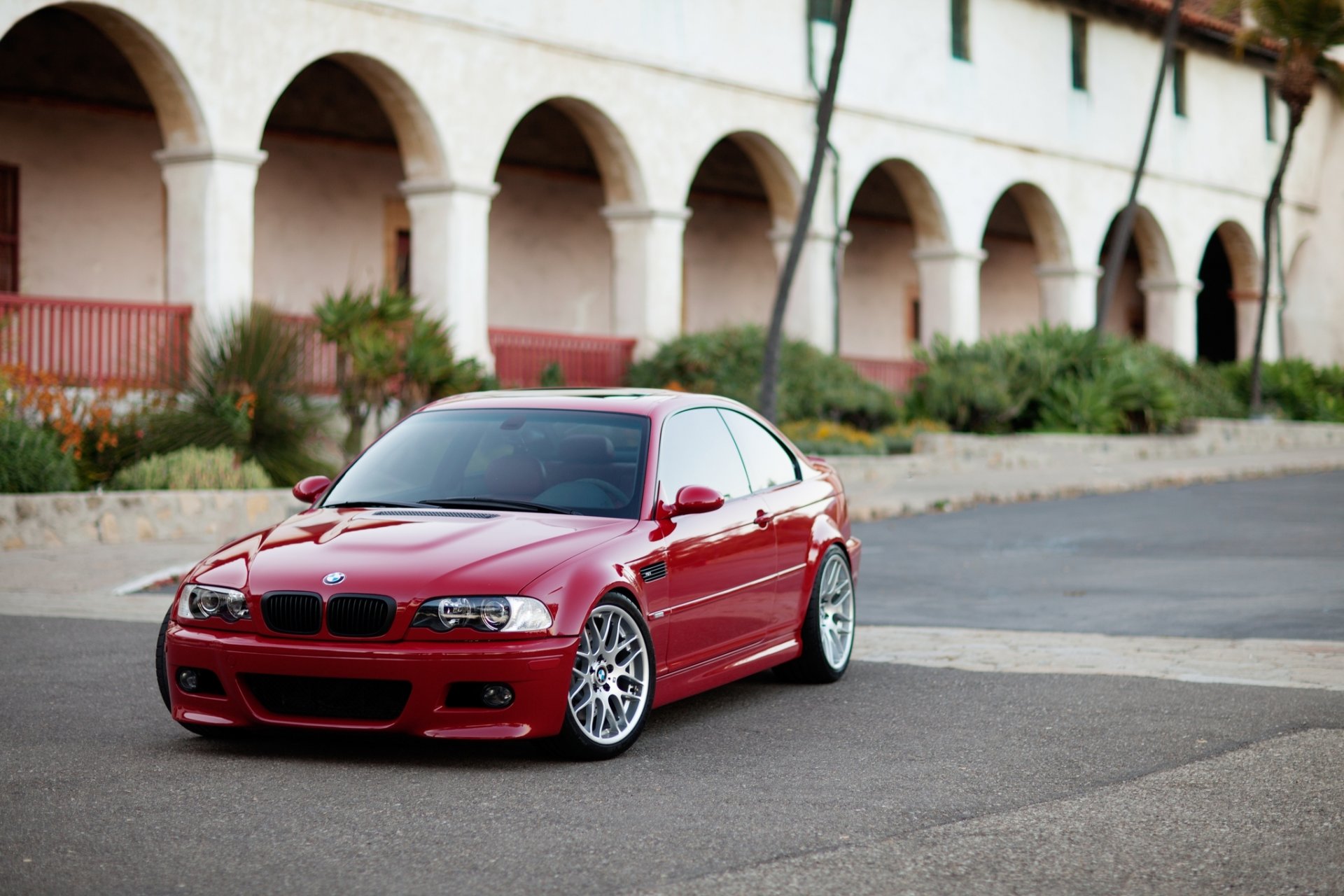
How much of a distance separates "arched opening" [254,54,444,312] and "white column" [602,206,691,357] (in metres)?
3.02

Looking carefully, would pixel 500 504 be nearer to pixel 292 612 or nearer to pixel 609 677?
pixel 609 677

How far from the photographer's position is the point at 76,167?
21.4 meters

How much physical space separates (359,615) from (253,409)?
1104 cm

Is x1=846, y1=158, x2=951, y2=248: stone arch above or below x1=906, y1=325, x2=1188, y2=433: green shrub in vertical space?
above

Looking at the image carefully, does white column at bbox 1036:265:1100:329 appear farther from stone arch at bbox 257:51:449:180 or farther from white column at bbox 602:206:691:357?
stone arch at bbox 257:51:449:180

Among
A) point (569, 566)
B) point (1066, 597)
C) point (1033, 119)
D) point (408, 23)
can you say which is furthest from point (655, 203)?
point (569, 566)

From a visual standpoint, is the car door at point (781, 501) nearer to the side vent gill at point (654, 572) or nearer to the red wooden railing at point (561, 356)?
the side vent gill at point (654, 572)

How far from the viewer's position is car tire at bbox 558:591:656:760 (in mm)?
6254

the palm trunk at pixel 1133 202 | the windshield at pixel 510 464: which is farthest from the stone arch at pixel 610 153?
the windshield at pixel 510 464

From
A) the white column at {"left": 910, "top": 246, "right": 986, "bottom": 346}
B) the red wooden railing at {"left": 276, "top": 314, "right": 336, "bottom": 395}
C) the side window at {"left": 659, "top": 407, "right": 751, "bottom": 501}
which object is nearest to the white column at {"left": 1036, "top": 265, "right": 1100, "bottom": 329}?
the white column at {"left": 910, "top": 246, "right": 986, "bottom": 346}

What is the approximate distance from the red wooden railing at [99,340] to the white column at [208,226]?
38 cm

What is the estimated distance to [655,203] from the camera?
24578mm

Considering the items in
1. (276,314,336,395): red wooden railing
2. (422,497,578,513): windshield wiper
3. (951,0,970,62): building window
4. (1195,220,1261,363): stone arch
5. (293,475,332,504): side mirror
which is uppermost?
(951,0,970,62): building window

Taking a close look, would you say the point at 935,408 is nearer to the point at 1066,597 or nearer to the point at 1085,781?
the point at 1066,597
